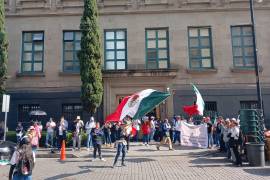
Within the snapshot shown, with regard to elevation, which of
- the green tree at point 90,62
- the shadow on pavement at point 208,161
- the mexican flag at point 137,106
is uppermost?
the green tree at point 90,62

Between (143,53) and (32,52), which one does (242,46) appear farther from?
(32,52)

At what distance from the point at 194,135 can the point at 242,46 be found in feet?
29.0

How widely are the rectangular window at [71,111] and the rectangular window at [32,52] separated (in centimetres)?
338

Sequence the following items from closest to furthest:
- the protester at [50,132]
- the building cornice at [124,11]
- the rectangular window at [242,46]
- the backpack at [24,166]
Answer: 1. the backpack at [24,166]
2. the protester at [50,132]
3. the rectangular window at [242,46]
4. the building cornice at [124,11]

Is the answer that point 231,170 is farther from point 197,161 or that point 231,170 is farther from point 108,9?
point 108,9

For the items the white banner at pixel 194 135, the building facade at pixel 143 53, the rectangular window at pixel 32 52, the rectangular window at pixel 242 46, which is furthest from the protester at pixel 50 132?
the rectangular window at pixel 242 46

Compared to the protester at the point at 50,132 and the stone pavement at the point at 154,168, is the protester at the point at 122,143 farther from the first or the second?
the protester at the point at 50,132

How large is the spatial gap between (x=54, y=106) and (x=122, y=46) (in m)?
6.48

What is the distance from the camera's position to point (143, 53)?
22.9m

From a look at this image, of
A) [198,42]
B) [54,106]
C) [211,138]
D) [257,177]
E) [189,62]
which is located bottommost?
[257,177]


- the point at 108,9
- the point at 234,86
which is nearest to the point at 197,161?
the point at 234,86

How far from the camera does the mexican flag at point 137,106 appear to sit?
Answer: 1306cm

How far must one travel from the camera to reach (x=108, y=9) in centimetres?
2344

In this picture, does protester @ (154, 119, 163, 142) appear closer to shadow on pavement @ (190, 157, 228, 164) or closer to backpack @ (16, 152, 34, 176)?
shadow on pavement @ (190, 157, 228, 164)
